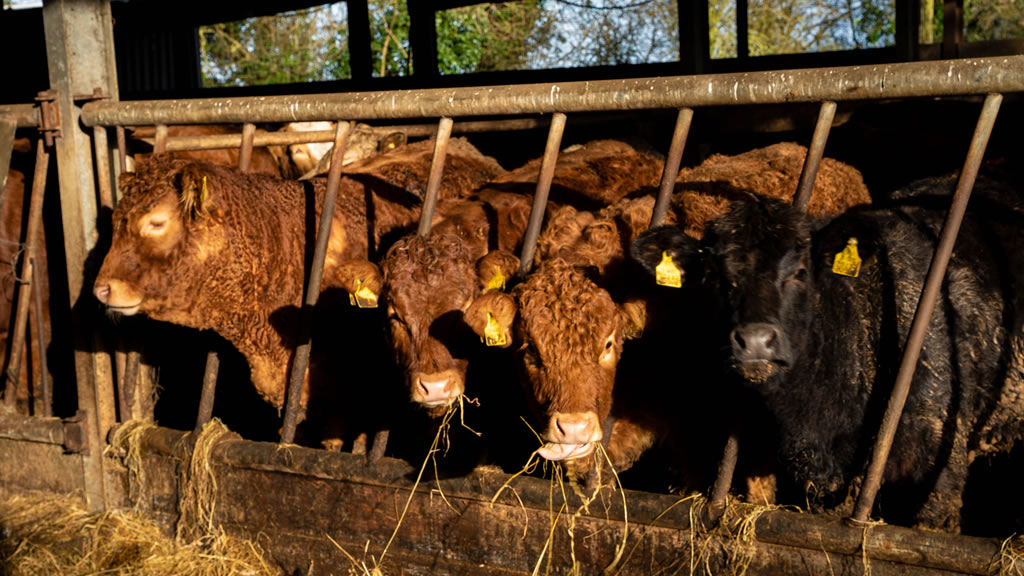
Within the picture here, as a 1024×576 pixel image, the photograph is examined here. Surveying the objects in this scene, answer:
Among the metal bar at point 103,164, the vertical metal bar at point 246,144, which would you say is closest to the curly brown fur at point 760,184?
the vertical metal bar at point 246,144

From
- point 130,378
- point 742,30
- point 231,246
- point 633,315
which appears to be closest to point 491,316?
point 633,315

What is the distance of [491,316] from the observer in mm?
3510

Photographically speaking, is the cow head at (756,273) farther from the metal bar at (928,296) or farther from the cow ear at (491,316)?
the cow ear at (491,316)

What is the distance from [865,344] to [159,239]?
3.27m

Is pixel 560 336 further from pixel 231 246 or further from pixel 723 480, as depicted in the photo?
pixel 231 246

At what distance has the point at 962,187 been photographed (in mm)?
3002

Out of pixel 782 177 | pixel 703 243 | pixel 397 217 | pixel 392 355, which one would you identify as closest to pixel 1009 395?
pixel 703 243

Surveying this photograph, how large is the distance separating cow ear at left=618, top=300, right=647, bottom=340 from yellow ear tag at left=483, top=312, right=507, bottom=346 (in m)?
0.56

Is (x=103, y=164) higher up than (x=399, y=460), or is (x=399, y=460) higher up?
(x=103, y=164)

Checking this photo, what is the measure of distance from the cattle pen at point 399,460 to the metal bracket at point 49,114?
11 mm

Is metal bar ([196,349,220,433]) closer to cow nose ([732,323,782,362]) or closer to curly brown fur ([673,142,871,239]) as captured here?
curly brown fur ([673,142,871,239])

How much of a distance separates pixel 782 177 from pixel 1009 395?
1.71 metres

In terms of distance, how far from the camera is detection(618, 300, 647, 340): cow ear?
12.4 feet

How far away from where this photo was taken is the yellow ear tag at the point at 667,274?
3.53 metres
